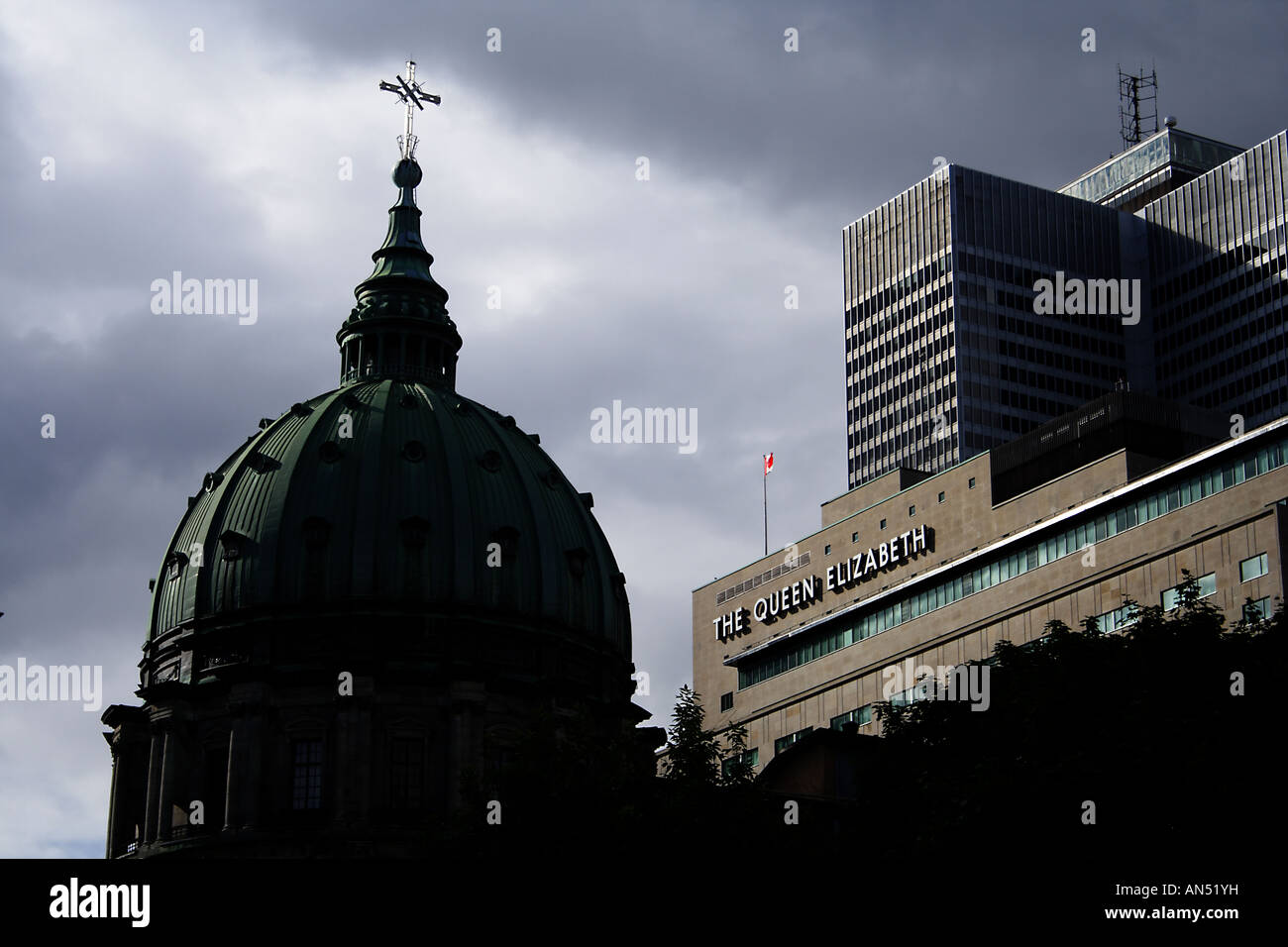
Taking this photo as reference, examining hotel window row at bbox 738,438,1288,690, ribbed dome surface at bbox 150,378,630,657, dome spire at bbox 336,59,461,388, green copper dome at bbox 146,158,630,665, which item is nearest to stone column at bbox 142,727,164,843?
green copper dome at bbox 146,158,630,665

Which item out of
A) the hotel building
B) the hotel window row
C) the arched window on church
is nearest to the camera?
the hotel building

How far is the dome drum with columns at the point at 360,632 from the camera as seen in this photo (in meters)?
124

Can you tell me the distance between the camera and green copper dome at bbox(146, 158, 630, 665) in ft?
429

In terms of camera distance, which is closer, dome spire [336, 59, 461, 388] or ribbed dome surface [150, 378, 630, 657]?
ribbed dome surface [150, 378, 630, 657]

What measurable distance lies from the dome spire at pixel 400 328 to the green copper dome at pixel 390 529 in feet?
12.4

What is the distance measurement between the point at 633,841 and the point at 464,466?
73803 mm

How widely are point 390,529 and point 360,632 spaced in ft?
24.2

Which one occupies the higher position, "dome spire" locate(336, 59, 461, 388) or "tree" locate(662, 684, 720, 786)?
"dome spire" locate(336, 59, 461, 388)

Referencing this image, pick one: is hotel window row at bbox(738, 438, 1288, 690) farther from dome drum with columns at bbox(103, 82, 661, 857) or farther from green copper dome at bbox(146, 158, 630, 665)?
green copper dome at bbox(146, 158, 630, 665)

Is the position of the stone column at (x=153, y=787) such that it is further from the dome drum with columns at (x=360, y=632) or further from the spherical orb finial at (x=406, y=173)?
the spherical orb finial at (x=406, y=173)

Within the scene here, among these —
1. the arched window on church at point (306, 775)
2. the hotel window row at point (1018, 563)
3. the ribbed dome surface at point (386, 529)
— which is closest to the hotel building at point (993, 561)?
the hotel window row at point (1018, 563)

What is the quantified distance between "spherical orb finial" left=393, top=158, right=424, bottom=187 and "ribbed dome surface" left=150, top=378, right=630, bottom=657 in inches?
985
